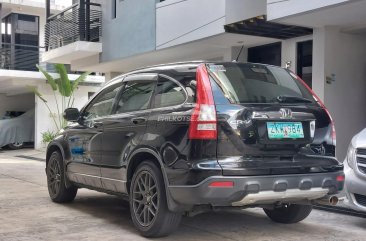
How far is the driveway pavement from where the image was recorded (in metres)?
5.54

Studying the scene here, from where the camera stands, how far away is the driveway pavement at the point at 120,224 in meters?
5.54

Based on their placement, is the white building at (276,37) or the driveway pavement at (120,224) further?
the white building at (276,37)

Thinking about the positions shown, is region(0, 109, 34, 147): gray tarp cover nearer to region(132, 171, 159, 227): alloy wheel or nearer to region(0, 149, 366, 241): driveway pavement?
region(0, 149, 366, 241): driveway pavement

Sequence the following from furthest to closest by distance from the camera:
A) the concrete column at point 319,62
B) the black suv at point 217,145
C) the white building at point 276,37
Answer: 1. the concrete column at point 319,62
2. the white building at point 276,37
3. the black suv at point 217,145

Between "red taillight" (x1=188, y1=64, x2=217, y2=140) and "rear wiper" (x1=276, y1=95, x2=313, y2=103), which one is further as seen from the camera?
"rear wiper" (x1=276, y1=95, x2=313, y2=103)

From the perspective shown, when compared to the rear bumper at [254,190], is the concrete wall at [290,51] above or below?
above

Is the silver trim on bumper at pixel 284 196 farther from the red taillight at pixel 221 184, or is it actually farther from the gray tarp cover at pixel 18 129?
the gray tarp cover at pixel 18 129

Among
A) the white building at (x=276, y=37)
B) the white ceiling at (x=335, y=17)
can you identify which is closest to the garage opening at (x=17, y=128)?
the white building at (x=276, y=37)

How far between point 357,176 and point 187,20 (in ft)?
23.0

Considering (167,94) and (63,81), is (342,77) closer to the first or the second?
(167,94)

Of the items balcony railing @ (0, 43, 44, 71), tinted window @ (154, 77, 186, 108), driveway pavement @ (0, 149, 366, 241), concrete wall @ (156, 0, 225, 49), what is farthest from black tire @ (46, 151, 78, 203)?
balcony railing @ (0, 43, 44, 71)

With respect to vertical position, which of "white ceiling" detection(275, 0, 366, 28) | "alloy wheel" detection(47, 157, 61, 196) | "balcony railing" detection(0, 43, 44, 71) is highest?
"balcony railing" detection(0, 43, 44, 71)

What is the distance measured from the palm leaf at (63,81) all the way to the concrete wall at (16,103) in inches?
261

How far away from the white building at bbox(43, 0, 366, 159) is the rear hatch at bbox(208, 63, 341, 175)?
10.9 feet
